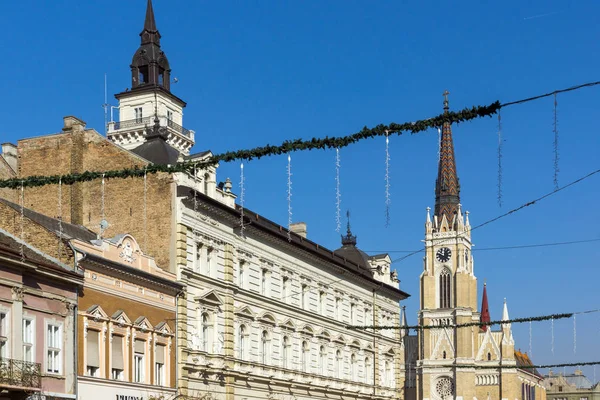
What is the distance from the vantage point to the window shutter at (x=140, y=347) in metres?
41.7

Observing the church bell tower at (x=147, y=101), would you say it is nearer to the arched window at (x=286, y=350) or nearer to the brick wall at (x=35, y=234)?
the arched window at (x=286, y=350)

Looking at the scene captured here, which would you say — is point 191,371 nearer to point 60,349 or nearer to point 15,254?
point 60,349

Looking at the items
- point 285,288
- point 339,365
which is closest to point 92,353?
point 285,288

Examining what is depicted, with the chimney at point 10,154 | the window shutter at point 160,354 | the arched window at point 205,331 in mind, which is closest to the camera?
the window shutter at point 160,354

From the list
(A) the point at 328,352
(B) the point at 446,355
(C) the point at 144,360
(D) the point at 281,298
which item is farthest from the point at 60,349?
(B) the point at 446,355

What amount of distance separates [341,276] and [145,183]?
73.9ft

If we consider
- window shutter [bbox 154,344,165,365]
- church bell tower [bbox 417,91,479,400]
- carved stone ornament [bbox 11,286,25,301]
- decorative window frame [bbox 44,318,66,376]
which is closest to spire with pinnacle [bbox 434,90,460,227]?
church bell tower [bbox 417,91,479,400]

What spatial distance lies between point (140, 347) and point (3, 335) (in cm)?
888

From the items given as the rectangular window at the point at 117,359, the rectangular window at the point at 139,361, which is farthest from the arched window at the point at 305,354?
the rectangular window at the point at 117,359

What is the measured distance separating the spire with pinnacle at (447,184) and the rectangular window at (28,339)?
14284 centimetres

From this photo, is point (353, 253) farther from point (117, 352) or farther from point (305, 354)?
point (117, 352)

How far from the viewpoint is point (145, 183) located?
4381cm

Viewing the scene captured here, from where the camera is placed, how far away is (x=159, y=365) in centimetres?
4362

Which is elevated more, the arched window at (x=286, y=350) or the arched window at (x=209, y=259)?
the arched window at (x=209, y=259)
